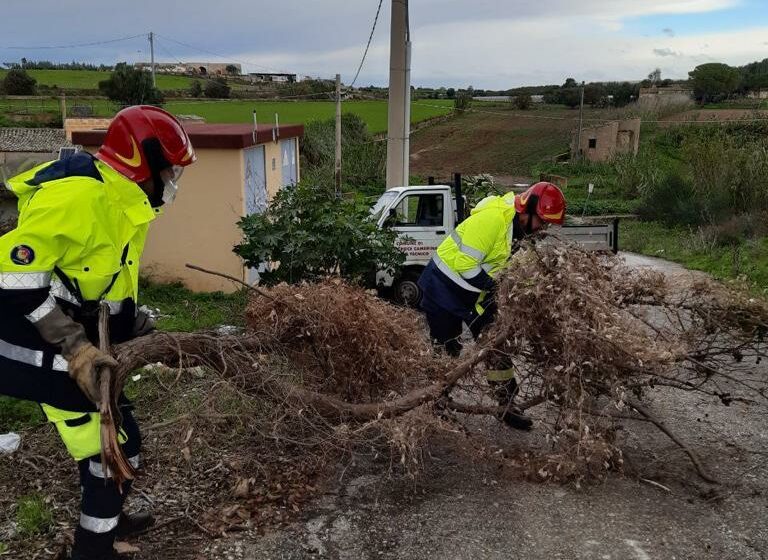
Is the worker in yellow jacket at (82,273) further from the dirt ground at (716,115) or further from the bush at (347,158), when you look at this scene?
the dirt ground at (716,115)

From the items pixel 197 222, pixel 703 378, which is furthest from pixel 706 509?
pixel 197 222

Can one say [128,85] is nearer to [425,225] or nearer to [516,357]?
[425,225]

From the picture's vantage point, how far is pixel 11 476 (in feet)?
12.8

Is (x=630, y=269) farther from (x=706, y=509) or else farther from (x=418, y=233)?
(x=418, y=233)

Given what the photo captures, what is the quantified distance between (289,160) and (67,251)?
10.2m

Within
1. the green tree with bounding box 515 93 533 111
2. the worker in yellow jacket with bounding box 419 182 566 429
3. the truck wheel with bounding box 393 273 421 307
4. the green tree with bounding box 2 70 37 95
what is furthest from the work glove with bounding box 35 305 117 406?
the green tree with bounding box 515 93 533 111

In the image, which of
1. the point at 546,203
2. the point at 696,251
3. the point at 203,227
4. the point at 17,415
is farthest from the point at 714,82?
the point at 17,415

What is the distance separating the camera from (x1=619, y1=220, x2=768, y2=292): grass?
10711 millimetres

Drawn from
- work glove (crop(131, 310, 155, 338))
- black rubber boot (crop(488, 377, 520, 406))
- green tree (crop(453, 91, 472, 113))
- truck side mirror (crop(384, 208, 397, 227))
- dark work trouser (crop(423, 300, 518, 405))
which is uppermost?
green tree (crop(453, 91, 472, 113))

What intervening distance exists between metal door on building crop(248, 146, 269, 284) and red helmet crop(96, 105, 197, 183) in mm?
6161

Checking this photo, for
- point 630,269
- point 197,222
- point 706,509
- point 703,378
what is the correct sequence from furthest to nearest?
point 197,222
point 630,269
point 703,378
point 706,509

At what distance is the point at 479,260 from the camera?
4617mm

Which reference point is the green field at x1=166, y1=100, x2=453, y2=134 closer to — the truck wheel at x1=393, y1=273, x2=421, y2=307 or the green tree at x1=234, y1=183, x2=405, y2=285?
the truck wheel at x1=393, y1=273, x2=421, y2=307

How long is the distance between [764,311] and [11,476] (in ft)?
15.4
